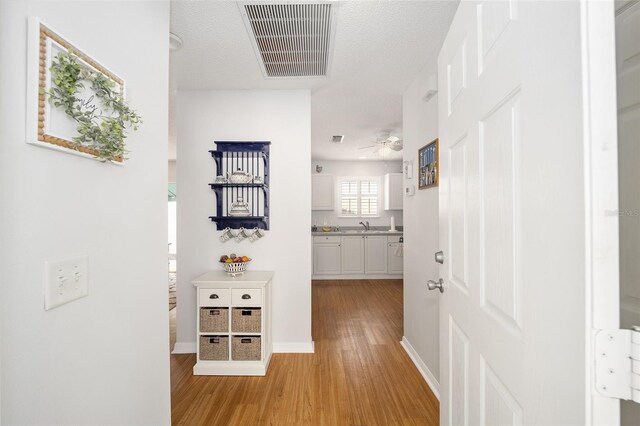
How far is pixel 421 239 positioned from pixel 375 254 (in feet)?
11.6

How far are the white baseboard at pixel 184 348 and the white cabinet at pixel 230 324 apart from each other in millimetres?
417

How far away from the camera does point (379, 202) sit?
21.5 feet

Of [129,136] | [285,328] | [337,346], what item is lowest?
[337,346]

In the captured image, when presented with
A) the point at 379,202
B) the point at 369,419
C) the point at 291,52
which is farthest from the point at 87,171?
the point at 379,202

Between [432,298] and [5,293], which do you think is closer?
[5,293]

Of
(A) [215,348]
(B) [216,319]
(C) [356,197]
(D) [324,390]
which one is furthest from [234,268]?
(C) [356,197]

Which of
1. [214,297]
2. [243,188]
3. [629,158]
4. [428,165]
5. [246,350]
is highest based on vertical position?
[428,165]

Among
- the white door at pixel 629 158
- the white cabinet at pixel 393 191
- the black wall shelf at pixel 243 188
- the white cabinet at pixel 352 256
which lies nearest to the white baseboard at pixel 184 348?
the black wall shelf at pixel 243 188

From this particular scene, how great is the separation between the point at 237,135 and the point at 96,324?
2.19 m

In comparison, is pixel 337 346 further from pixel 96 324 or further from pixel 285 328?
pixel 96 324

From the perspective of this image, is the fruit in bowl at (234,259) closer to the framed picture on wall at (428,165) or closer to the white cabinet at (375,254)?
the framed picture on wall at (428,165)

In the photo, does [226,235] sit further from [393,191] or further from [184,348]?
[393,191]

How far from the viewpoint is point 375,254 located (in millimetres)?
5914

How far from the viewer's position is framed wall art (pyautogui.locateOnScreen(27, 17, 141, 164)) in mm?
703
